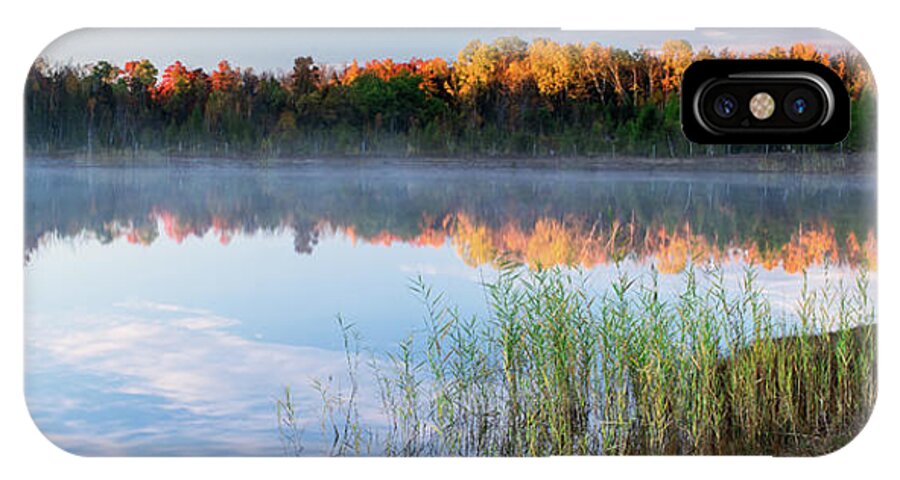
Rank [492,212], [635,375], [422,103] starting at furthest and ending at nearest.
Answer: [635,375], [422,103], [492,212]

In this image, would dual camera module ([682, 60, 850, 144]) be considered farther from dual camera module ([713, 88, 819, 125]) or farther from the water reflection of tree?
the water reflection of tree

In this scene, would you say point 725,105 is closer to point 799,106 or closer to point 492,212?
point 799,106

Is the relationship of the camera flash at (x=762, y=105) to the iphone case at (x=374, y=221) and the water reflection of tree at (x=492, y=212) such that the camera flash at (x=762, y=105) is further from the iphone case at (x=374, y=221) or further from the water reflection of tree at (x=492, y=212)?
the water reflection of tree at (x=492, y=212)

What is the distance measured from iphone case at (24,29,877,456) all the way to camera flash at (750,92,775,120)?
12 centimetres

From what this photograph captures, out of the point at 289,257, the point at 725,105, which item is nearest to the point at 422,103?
the point at 289,257

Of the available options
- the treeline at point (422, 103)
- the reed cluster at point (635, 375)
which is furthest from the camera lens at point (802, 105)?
the reed cluster at point (635, 375)

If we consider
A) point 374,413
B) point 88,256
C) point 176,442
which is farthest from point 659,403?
point 88,256

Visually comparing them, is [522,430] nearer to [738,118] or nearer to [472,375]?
[472,375]

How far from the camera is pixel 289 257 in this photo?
3855 millimetres

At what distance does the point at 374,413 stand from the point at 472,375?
1.41 feet

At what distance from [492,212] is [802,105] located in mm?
1188

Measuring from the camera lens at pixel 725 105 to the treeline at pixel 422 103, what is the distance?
13 centimetres

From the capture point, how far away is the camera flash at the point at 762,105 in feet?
12.5

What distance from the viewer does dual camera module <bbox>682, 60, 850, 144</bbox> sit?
379 cm
